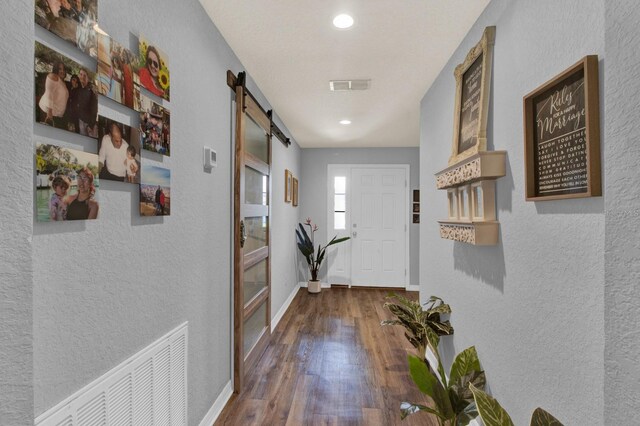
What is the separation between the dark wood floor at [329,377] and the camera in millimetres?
2098

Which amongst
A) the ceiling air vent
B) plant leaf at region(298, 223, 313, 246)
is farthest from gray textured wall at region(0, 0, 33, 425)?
plant leaf at region(298, 223, 313, 246)

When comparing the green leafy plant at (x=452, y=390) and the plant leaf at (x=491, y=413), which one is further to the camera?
the green leafy plant at (x=452, y=390)

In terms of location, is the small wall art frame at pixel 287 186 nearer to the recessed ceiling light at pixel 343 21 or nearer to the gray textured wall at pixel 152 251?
the gray textured wall at pixel 152 251

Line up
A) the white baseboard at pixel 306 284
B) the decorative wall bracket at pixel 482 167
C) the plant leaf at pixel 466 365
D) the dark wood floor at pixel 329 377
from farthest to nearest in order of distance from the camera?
the white baseboard at pixel 306 284
the dark wood floor at pixel 329 377
the plant leaf at pixel 466 365
the decorative wall bracket at pixel 482 167

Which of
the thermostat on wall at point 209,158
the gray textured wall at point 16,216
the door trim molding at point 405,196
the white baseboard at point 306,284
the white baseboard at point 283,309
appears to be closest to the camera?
the gray textured wall at point 16,216

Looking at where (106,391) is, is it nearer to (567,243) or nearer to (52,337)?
(52,337)

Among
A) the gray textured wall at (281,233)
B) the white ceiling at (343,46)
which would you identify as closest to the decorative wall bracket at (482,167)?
the white ceiling at (343,46)

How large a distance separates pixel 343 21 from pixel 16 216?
1.84 meters

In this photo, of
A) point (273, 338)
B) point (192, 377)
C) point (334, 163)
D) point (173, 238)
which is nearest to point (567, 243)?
point (173, 238)

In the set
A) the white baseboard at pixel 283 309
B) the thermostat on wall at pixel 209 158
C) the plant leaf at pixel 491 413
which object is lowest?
the white baseboard at pixel 283 309

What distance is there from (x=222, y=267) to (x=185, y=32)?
1369 mm

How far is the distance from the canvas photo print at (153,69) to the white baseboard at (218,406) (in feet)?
5.77

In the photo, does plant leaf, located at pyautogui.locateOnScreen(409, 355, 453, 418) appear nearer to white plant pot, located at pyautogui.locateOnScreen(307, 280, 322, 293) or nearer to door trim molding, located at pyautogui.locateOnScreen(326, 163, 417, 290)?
white plant pot, located at pyautogui.locateOnScreen(307, 280, 322, 293)

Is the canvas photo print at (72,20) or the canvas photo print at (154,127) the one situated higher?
the canvas photo print at (72,20)
